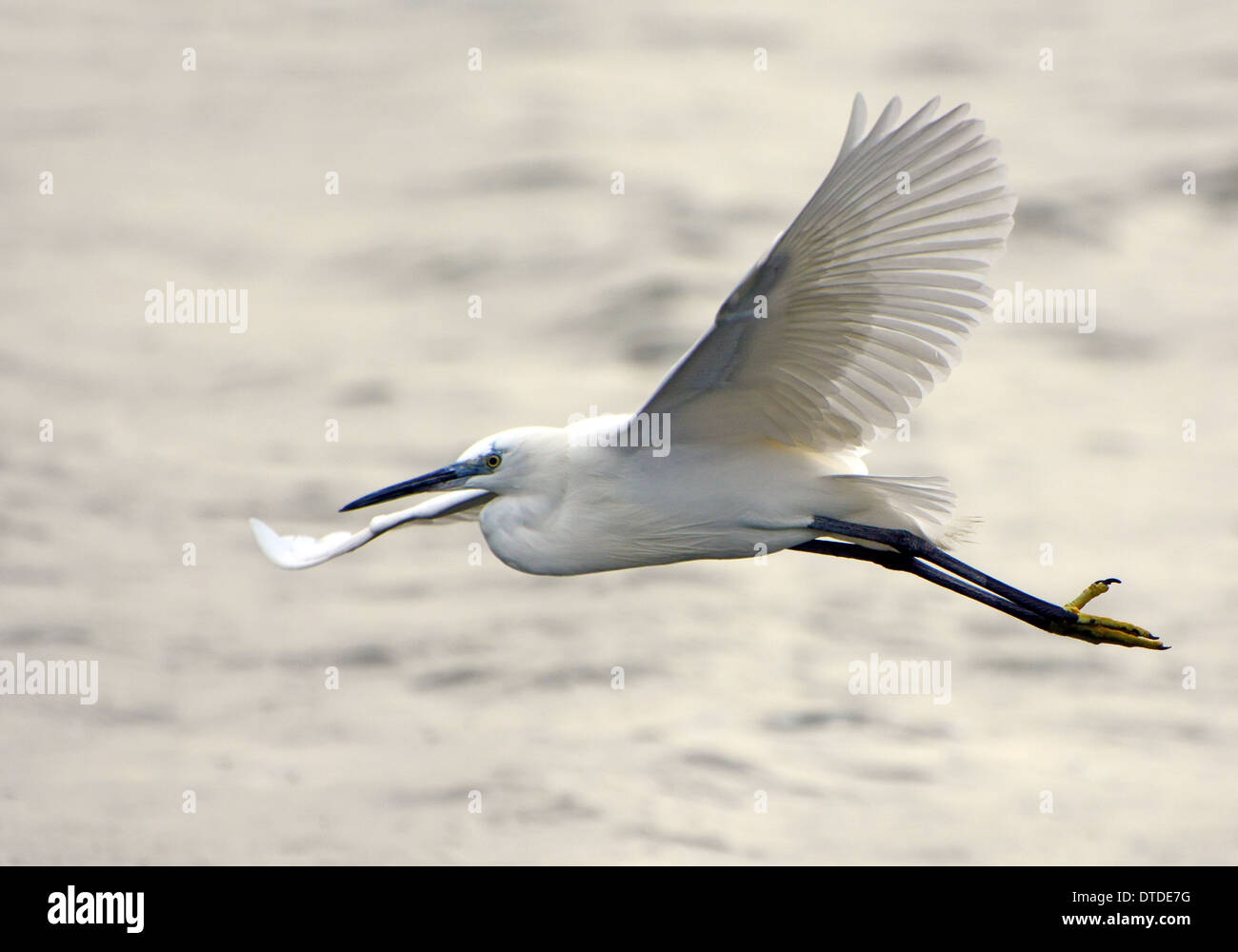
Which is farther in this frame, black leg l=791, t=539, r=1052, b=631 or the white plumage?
black leg l=791, t=539, r=1052, b=631

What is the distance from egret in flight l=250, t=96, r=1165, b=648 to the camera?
13.3 feet

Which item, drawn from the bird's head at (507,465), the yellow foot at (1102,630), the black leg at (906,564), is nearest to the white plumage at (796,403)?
the bird's head at (507,465)

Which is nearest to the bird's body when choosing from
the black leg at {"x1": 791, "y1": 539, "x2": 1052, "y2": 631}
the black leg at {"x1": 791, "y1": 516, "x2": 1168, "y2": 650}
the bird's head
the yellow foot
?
the bird's head

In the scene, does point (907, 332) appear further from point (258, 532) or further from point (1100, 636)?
point (258, 532)

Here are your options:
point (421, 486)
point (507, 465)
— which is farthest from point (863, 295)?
point (421, 486)

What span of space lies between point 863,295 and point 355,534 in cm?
208

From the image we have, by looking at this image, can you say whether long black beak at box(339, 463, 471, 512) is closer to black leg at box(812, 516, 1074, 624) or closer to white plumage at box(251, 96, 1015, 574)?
white plumage at box(251, 96, 1015, 574)

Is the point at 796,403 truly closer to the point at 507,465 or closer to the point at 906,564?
the point at 906,564

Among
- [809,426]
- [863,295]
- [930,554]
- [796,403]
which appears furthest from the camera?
[930,554]

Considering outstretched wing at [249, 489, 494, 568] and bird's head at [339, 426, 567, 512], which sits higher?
bird's head at [339, 426, 567, 512]

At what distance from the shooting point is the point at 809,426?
491 cm

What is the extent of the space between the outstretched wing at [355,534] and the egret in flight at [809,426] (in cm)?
1

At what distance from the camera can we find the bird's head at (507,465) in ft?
15.8

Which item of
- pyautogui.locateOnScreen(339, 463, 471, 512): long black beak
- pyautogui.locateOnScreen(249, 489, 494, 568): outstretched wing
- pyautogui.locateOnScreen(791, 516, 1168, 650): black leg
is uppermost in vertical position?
pyautogui.locateOnScreen(339, 463, 471, 512): long black beak
